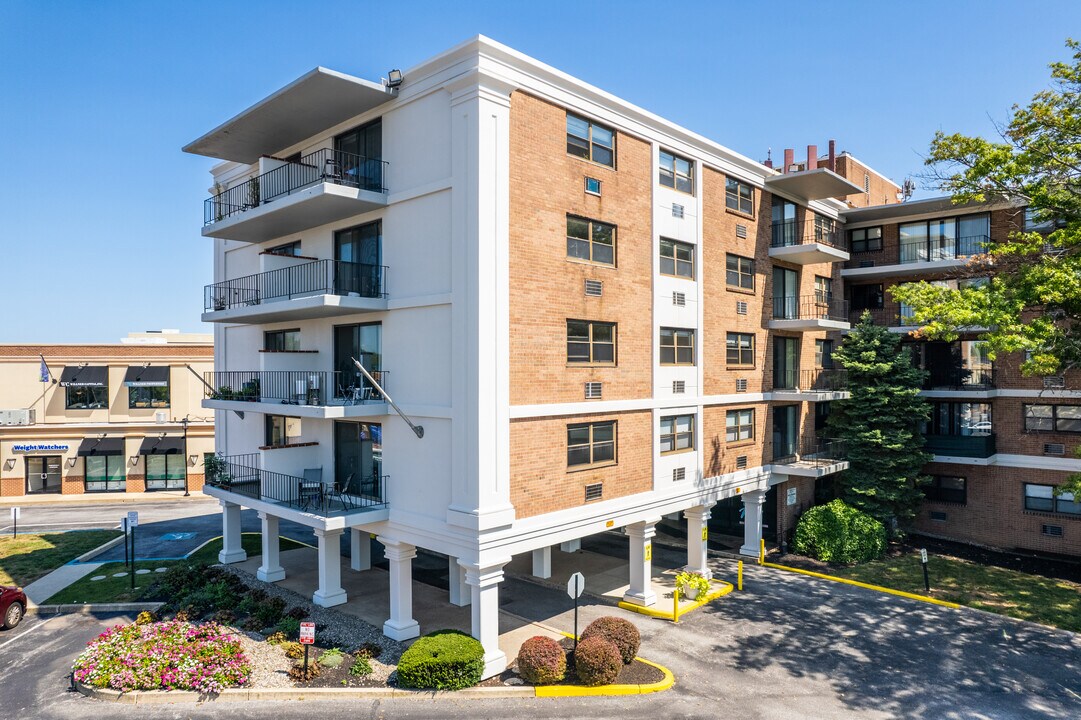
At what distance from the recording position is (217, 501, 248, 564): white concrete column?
25.2m

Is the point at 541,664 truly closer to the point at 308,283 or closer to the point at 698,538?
the point at 698,538

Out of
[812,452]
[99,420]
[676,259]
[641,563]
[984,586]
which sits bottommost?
[984,586]

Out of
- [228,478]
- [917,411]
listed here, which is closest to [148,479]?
[228,478]

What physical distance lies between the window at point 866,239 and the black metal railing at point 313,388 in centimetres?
2467

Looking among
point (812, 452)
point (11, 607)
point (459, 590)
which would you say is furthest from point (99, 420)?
point (812, 452)

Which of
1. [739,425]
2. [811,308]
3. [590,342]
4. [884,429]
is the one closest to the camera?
[590,342]

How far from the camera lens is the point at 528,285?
16.5 m

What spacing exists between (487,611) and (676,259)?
40.9 feet

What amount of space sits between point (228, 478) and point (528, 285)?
14379mm

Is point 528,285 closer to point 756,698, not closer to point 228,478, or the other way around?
point 756,698

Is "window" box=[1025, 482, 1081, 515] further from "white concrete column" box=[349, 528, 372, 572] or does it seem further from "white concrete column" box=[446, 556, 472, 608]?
"white concrete column" box=[349, 528, 372, 572]

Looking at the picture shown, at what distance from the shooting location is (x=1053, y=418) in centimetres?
2617

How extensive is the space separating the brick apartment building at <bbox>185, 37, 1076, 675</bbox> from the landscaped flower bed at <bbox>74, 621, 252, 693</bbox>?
12.1ft

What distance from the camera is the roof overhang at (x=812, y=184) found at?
2481 centimetres
